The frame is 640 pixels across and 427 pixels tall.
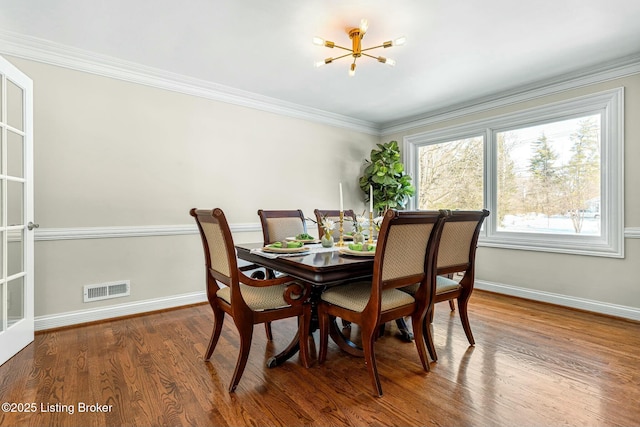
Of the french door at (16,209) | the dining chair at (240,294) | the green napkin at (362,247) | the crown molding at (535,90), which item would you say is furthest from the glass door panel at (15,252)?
the crown molding at (535,90)

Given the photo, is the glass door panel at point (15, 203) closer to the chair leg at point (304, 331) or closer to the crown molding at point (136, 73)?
the crown molding at point (136, 73)

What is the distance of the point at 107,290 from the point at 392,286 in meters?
2.63

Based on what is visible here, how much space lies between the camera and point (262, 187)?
157 inches

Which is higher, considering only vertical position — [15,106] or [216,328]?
[15,106]

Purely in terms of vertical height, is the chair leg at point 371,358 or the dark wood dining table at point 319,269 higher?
the dark wood dining table at point 319,269

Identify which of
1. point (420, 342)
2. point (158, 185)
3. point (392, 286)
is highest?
point (158, 185)

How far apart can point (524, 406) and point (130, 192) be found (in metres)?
3.40

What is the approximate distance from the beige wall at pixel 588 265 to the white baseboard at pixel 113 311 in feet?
11.4

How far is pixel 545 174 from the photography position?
357cm

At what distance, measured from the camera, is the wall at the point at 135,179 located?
8.88 feet

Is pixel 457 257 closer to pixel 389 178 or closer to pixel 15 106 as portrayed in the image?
pixel 389 178

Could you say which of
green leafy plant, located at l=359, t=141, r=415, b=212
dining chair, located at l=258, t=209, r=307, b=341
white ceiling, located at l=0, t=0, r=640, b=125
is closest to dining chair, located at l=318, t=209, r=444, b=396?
dining chair, located at l=258, t=209, r=307, b=341

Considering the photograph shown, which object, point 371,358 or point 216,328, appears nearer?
point 371,358

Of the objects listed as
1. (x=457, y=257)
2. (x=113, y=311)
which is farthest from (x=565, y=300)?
(x=113, y=311)
